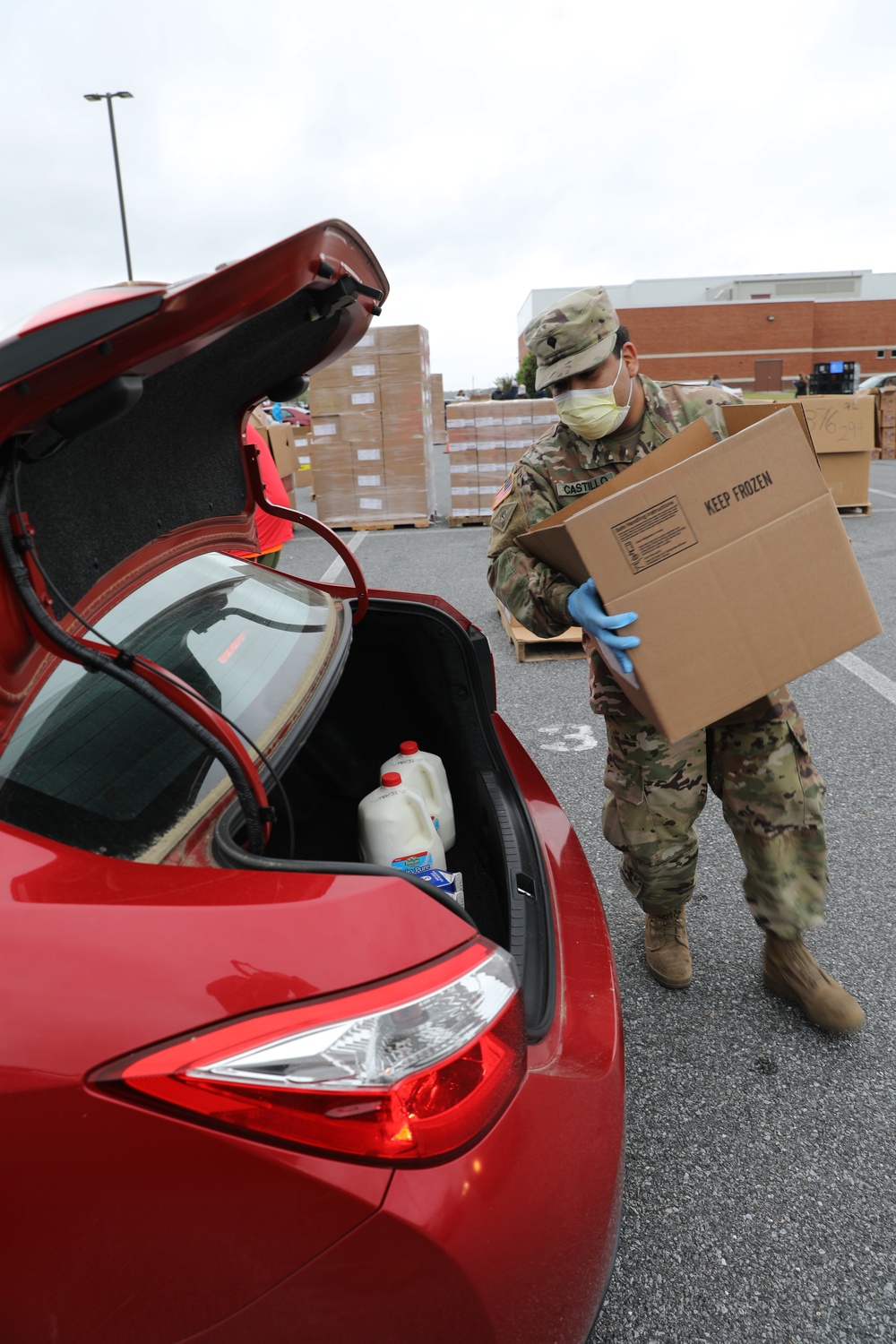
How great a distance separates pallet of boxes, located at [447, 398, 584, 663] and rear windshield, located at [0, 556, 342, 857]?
895cm

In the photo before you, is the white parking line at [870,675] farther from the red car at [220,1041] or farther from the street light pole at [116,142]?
the street light pole at [116,142]

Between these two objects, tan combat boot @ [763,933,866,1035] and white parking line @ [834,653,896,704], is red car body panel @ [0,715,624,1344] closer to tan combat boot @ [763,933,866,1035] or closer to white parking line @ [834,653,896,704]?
tan combat boot @ [763,933,866,1035]

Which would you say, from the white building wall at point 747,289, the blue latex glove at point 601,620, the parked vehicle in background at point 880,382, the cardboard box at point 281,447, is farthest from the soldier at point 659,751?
the white building wall at point 747,289

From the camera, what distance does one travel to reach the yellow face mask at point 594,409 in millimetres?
2182

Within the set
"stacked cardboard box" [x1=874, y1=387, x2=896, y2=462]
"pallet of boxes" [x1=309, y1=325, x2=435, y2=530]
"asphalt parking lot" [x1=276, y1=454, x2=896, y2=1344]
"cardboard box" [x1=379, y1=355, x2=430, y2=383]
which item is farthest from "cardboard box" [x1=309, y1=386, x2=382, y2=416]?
"stacked cardboard box" [x1=874, y1=387, x2=896, y2=462]

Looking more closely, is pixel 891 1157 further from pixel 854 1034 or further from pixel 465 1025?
pixel 465 1025

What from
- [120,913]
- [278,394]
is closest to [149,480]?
[278,394]

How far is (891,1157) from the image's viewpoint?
1.79 metres

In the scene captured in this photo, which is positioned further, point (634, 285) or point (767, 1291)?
point (634, 285)

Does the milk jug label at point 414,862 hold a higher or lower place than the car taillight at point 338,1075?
lower

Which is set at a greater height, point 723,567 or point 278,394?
point 278,394

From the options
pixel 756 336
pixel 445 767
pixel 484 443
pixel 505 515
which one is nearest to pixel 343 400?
pixel 484 443

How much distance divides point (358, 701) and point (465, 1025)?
1540 mm

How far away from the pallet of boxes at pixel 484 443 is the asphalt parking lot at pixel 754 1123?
7991mm
